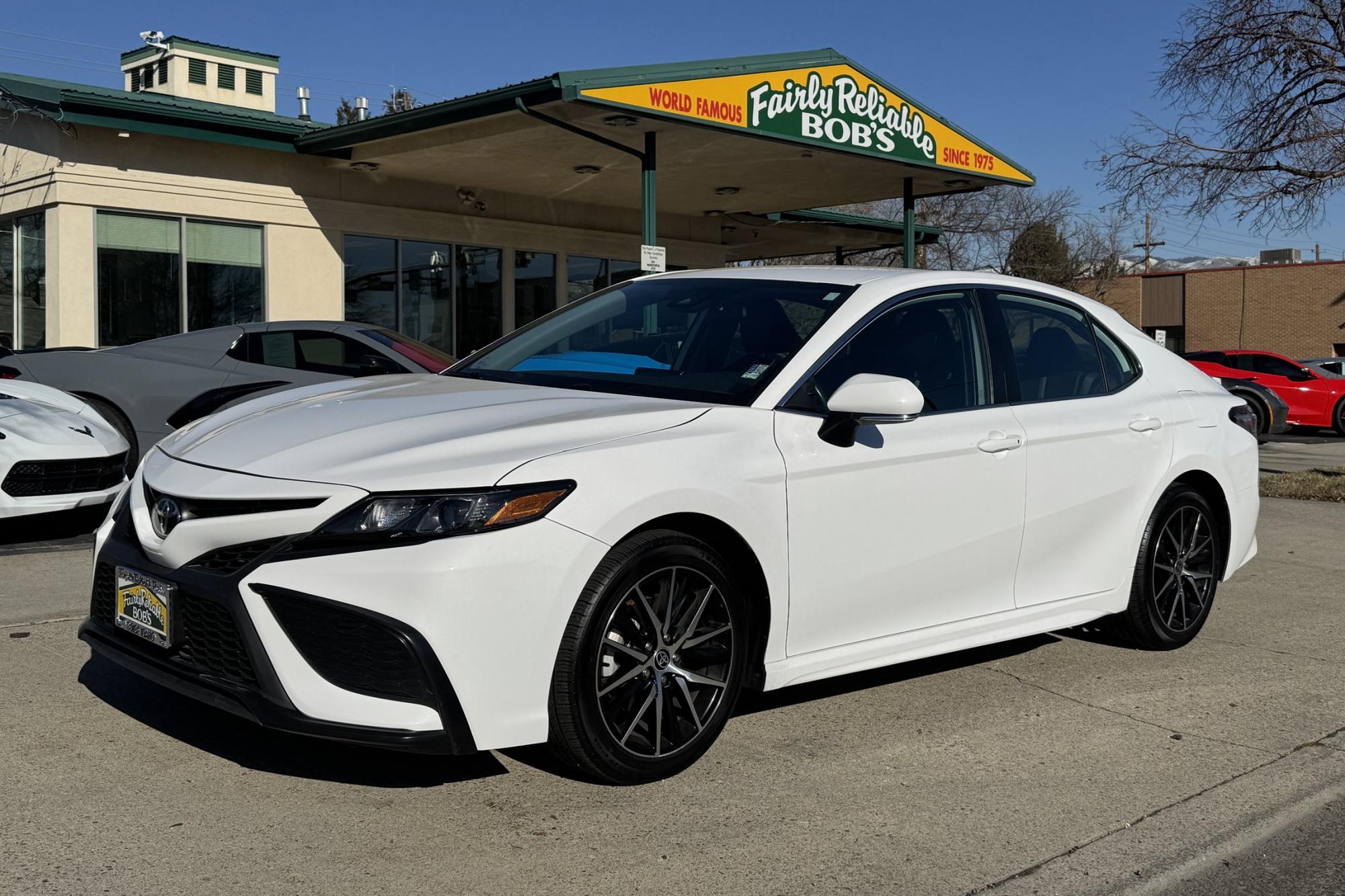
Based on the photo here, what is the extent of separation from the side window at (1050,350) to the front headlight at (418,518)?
8.02 ft

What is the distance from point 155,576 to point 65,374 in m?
6.92

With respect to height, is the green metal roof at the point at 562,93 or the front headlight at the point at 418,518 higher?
the green metal roof at the point at 562,93

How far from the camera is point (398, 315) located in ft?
62.0

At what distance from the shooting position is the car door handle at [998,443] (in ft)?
15.4

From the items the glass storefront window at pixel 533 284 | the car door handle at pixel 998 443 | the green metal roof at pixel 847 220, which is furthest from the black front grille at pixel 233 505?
the green metal roof at pixel 847 220

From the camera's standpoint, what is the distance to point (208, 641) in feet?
11.5

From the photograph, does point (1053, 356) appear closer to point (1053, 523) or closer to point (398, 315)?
point (1053, 523)

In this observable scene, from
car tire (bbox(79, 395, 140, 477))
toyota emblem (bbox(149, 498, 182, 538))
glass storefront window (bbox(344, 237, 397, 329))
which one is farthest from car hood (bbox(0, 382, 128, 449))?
glass storefront window (bbox(344, 237, 397, 329))

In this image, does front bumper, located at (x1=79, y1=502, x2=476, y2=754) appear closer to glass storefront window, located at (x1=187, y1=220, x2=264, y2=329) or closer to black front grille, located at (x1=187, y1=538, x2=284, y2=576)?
black front grille, located at (x1=187, y1=538, x2=284, y2=576)

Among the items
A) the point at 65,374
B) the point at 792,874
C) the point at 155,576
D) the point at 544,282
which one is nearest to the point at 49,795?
the point at 155,576

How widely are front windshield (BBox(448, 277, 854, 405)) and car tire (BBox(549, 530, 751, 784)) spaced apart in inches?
26.3

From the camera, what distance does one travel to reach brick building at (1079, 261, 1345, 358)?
47562 mm

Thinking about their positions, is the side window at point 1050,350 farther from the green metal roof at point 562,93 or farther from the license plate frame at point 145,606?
the green metal roof at point 562,93

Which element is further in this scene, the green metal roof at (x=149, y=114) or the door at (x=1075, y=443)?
the green metal roof at (x=149, y=114)
